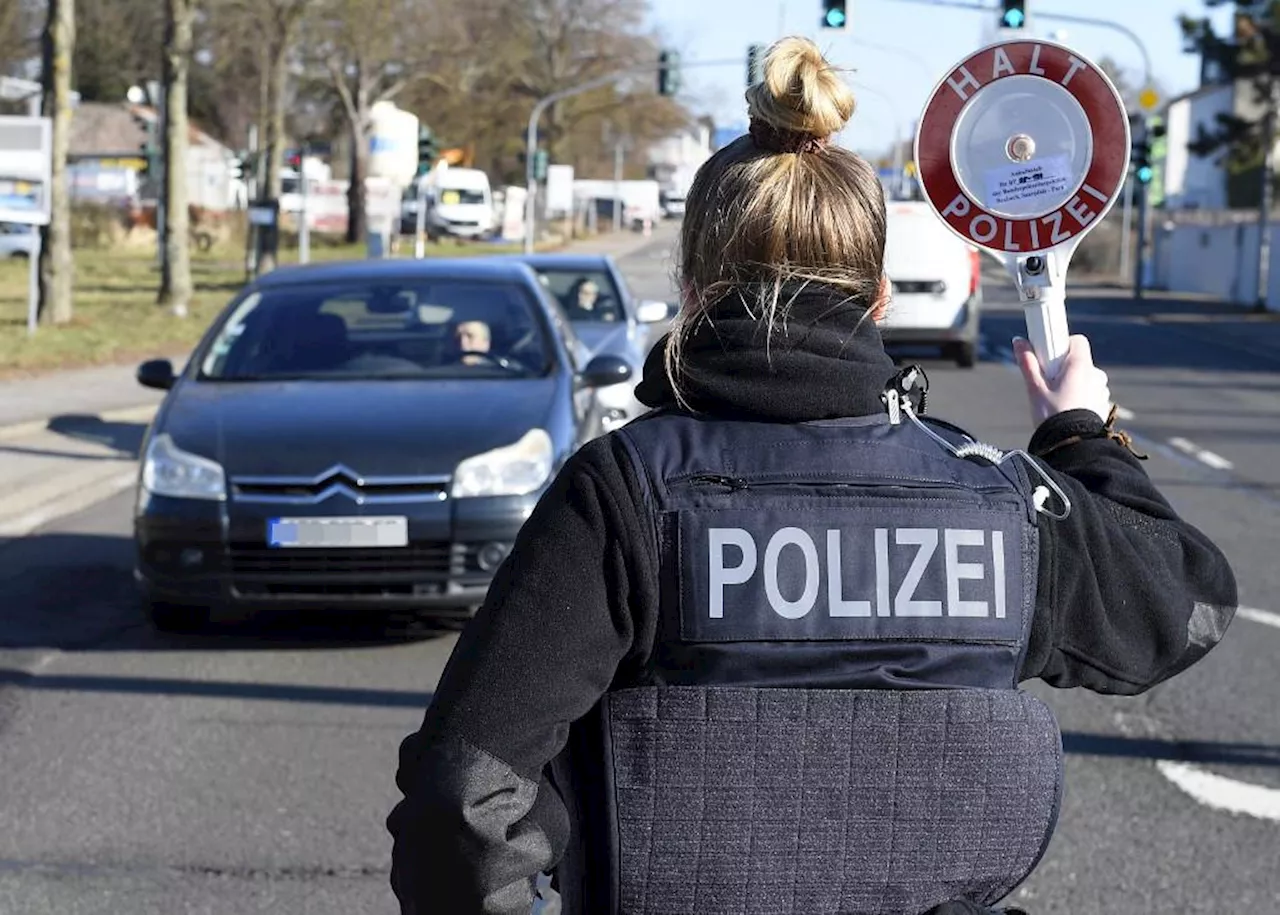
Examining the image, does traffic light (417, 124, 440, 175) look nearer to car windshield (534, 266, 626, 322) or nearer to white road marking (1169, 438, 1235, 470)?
car windshield (534, 266, 626, 322)

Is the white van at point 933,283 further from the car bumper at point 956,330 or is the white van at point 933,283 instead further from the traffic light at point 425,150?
the traffic light at point 425,150

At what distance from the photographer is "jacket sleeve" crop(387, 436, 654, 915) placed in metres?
1.89

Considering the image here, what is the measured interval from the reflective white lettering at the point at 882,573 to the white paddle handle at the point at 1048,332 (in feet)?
1.54

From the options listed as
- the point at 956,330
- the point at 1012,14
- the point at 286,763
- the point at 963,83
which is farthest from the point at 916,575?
the point at 956,330

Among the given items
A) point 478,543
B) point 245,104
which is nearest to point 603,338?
point 478,543

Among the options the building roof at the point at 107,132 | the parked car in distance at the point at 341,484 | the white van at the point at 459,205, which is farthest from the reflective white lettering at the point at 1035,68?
the building roof at the point at 107,132

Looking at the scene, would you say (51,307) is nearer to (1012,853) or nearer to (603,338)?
(603,338)

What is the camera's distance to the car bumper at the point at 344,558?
24.3 feet

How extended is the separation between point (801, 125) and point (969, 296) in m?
21.8

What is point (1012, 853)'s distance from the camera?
6.64 ft

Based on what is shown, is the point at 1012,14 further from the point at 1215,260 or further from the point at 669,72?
the point at 1215,260

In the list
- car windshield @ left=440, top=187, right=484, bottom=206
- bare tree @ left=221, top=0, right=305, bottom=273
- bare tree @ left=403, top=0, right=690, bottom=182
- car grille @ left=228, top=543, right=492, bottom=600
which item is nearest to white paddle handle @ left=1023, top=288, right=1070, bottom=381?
car grille @ left=228, top=543, right=492, bottom=600

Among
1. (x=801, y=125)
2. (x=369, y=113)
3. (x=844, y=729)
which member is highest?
(x=369, y=113)

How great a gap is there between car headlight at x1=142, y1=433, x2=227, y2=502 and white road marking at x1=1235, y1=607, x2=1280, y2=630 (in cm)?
440
